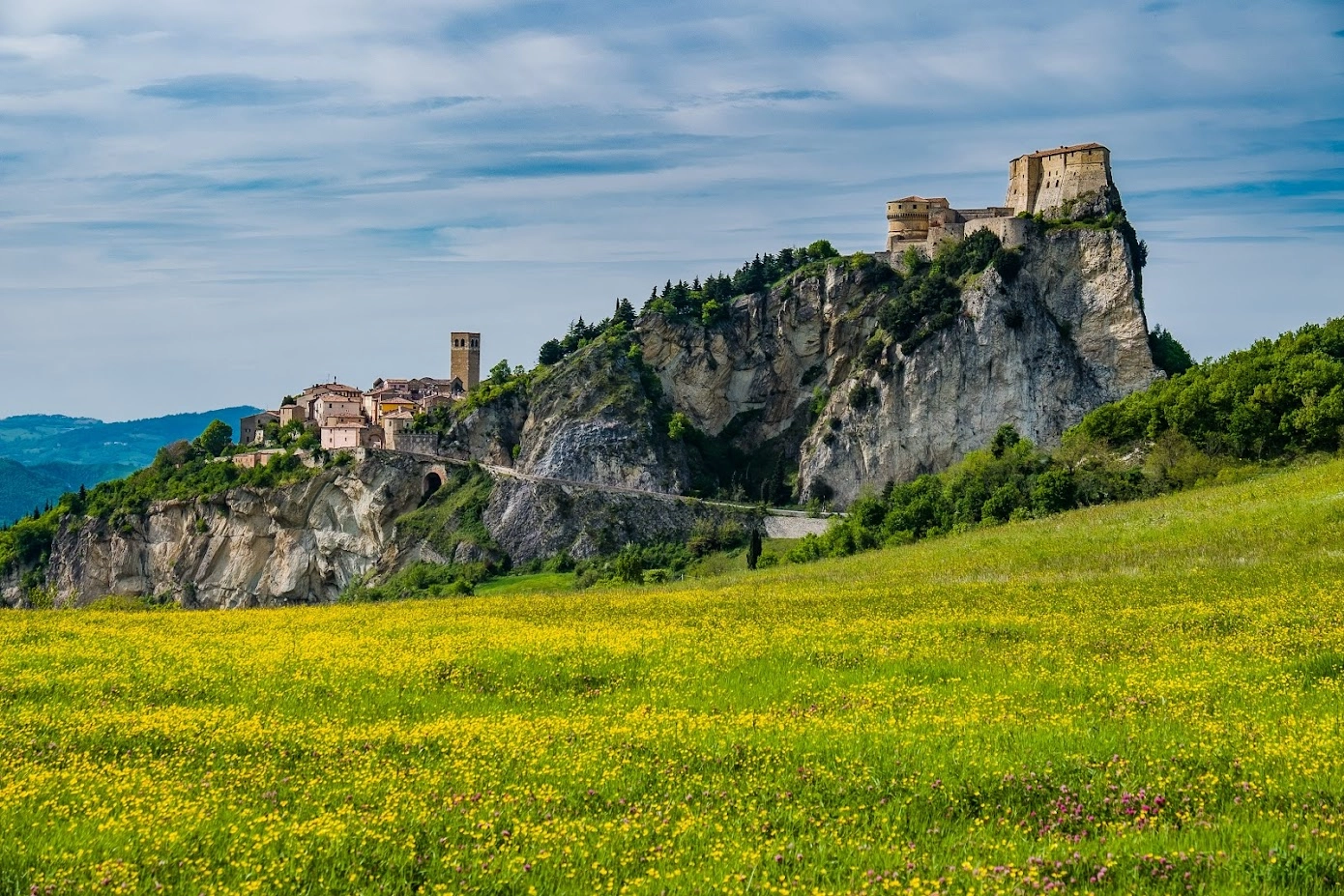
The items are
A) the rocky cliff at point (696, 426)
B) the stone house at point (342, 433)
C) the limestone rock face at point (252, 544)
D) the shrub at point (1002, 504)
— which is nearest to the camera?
the shrub at point (1002, 504)

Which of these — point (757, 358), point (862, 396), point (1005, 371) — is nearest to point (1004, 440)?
point (1005, 371)

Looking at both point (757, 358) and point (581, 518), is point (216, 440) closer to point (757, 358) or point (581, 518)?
point (581, 518)

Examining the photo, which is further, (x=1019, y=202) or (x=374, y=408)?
(x=374, y=408)

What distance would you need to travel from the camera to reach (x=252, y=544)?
146 m

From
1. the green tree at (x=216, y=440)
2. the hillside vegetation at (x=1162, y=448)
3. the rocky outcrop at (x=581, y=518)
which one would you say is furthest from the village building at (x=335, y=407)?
the hillside vegetation at (x=1162, y=448)

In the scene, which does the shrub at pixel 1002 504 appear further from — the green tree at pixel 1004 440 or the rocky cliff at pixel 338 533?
the rocky cliff at pixel 338 533

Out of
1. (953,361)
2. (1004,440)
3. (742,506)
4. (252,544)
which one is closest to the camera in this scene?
(1004,440)

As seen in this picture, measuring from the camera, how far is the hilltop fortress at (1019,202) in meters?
124

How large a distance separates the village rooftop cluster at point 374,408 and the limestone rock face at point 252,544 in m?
6.55

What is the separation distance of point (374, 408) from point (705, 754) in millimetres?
152080

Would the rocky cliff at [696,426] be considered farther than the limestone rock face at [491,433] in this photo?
No

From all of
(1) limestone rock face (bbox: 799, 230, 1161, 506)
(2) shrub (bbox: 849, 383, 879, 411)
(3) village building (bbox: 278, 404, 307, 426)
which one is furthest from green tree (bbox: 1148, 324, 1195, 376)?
(3) village building (bbox: 278, 404, 307, 426)

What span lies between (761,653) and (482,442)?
12013cm

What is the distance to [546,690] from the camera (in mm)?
20984
